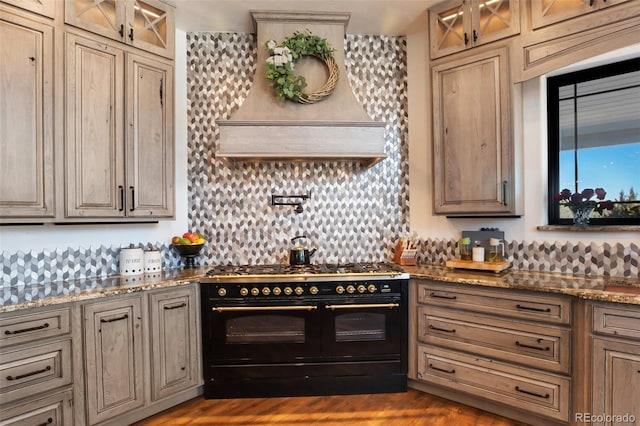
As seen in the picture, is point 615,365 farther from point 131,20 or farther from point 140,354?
point 131,20

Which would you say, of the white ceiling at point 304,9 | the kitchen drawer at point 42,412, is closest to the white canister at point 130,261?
the kitchen drawer at point 42,412

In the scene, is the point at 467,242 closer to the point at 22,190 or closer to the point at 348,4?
the point at 348,4

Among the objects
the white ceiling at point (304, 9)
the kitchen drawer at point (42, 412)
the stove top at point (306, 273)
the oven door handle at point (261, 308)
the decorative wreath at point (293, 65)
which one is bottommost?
the kitchen drawer at point (42, 412)

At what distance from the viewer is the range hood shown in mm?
2779

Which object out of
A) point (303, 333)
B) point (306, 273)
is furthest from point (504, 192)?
point (303, 333)

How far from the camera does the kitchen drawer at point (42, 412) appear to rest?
6.11 ft

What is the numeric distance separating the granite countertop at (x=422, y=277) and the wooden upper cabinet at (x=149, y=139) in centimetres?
50

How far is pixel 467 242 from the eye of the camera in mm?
2859

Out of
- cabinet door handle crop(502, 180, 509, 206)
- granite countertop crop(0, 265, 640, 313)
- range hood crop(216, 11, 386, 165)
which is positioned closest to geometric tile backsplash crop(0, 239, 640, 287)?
granite countertop crop(0, 265, 640, 313)

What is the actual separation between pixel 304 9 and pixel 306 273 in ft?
6.95

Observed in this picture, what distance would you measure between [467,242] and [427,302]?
0.58 meters

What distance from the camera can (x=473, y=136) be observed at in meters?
2.72

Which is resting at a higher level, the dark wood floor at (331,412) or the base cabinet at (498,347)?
the base cabinet at (498,347)

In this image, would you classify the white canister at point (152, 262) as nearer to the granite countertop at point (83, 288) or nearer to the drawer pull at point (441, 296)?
the granite countertop at point (83, 288)
